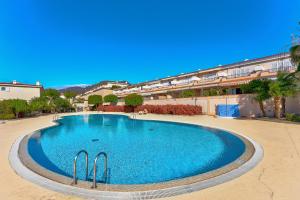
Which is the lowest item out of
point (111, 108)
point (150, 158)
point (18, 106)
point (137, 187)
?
point (150, 158)

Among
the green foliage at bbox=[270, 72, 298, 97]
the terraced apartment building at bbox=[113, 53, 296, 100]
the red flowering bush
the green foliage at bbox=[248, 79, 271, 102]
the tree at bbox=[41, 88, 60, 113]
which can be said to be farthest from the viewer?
the tree at bbox=[41, 88, 60, 113]

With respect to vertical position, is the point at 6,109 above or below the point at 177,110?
above

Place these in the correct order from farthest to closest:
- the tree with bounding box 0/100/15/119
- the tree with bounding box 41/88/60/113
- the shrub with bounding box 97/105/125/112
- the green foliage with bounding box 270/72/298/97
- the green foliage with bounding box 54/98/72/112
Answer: the shrub with bounding box 97/105/125/112, the green foliage with bounding box 54/98/72/112, the tree with bounding box 41/88/60/113, the tree with bounding box 0/100/15/119, the green foliage with bounding box 270/72/298/97

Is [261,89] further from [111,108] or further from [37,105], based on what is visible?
[37,105]

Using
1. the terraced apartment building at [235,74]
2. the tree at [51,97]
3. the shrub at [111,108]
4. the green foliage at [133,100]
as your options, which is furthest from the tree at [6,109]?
the terraced apartment building at [235,74]

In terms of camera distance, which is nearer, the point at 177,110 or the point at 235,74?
the point at 177,110

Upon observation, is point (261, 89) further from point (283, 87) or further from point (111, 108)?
point (111, 108)

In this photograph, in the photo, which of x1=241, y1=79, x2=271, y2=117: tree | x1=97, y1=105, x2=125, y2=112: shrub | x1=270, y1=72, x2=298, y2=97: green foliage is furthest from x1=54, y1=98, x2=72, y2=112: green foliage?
x1=270, y1=72, x2=298, y2=97: green foliage

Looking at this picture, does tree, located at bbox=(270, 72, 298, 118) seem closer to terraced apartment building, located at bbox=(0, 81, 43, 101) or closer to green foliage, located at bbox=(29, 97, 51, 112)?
green foliage, located at bbox=(29, 97, 51, 112)

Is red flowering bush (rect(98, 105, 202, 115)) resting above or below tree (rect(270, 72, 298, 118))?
below

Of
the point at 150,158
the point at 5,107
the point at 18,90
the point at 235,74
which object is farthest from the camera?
the point at 18,90

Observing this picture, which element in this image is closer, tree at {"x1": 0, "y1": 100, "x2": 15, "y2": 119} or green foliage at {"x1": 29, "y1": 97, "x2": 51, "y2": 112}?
tree at {"x1": 0, "y1": 100, "x2": 15, "y2": 119}

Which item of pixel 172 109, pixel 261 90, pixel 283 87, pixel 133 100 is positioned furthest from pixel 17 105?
pixel 283 87

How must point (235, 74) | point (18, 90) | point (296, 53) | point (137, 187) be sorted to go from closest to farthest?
1. point (137, 187)
2. point (296, 53)
3. point (235, 74)
4. point (18, 90)
